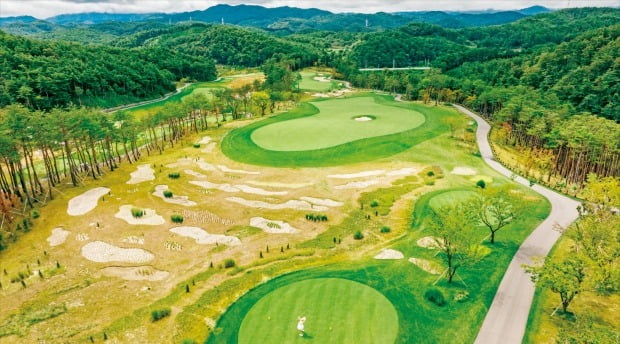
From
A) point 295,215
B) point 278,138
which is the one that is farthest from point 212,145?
point 295,215

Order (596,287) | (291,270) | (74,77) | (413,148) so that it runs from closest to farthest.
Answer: (596,287) → (291,270) → (413,148) → (74,77)

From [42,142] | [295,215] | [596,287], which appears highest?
[42,142]

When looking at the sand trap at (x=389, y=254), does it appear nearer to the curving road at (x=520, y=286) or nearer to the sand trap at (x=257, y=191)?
the curving road at (x=520, y=286)

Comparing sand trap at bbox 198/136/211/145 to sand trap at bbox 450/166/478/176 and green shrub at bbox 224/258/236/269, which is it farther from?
sand trap at bbox 450/166/478/176

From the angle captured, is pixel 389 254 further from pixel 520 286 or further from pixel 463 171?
pixel 463 171

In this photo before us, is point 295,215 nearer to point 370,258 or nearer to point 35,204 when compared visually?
point 370,258

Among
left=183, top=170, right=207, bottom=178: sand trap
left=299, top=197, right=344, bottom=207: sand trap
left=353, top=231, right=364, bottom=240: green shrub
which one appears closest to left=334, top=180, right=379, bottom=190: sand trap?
left=299, top=197, right=344, bottom=207: sand trap

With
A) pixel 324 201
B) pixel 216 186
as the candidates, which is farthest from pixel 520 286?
pixel 216 186
